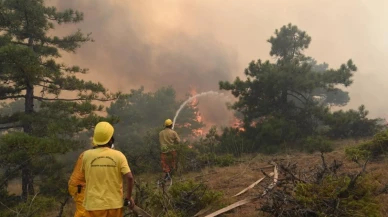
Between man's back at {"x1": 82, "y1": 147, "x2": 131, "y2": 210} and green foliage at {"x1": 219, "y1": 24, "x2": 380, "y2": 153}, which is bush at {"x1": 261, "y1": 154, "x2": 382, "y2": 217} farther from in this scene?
green foliage at {"x1": 219, "y1": 24, "x2": 380, "y2": 153}

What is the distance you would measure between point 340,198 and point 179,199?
2575mm

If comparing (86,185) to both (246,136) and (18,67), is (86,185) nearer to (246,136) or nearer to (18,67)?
(18,67)

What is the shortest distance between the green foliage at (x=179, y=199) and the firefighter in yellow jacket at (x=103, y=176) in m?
1.51

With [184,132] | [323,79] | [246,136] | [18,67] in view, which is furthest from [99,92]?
[184,132]

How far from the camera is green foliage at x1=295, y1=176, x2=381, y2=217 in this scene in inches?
149

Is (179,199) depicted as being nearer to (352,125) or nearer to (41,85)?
(41,85)

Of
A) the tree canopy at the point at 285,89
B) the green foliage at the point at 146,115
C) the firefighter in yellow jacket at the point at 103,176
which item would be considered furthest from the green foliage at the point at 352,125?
the green foliage at the point at 146,115

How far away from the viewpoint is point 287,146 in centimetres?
1428

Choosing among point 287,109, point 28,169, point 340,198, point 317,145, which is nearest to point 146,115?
point 287,109

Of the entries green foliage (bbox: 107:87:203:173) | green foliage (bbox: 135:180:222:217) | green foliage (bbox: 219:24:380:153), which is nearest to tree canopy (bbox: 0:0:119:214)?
green foliage (bbox: 135:180:222:217)

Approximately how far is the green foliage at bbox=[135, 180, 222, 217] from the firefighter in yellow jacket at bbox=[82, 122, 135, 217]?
1513 mm

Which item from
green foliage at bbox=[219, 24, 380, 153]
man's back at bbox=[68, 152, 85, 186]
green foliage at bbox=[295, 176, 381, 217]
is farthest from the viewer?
green foliage at bbox=[219, 24, 380, 153]

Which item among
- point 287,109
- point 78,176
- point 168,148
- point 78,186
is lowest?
point 78,186

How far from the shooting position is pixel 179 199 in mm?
5289
